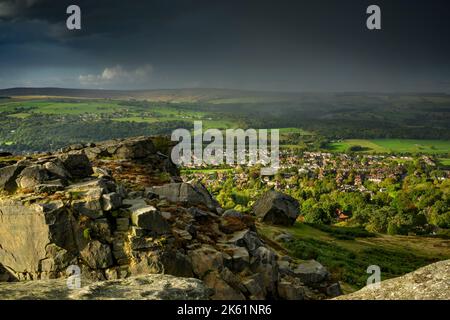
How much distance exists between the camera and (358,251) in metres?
50.6

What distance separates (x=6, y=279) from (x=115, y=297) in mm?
10566

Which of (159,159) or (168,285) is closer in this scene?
A: (168,285)

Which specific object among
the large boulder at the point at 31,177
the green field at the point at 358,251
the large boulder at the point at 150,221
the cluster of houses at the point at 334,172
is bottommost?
the cluster of houses at the point at 334,172

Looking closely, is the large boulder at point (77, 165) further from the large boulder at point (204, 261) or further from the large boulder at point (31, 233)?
the large boulder at point (204, 261)

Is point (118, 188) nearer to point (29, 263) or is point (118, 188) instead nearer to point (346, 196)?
point (29, 263)

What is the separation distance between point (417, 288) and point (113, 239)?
528 inches

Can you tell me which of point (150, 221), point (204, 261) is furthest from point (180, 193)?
point (204, 261)

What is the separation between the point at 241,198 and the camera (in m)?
104

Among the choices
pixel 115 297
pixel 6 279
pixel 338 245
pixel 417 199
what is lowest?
pixel 417 199

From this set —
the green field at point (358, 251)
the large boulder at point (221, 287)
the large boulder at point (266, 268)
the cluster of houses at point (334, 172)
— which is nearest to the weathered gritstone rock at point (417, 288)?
the large boulder at point (221, 287)

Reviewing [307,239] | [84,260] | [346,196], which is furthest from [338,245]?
[346,196]

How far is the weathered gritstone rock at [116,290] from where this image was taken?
11.0 metres

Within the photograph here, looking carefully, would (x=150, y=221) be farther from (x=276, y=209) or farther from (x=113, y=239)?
(x=276, y=209)

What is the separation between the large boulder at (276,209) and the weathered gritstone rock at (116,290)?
4120 cm
